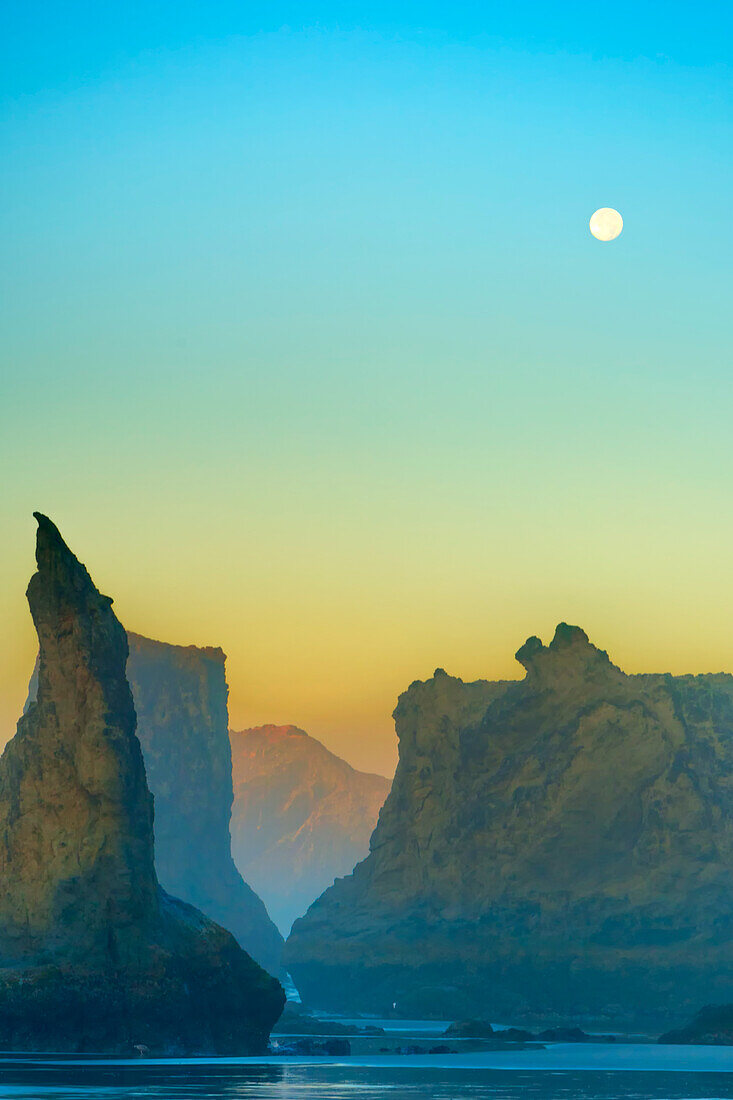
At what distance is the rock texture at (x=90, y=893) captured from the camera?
316 feet

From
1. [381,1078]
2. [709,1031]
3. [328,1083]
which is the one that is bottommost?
[328,1083]

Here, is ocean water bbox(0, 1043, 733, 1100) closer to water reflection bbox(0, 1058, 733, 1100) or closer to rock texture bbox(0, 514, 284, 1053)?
water reflection bbox(0, 1058, 733, 1100)

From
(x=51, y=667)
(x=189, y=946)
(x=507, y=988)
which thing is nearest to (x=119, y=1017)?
(x=189, y=946)

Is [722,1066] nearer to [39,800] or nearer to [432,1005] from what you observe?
[39,800]

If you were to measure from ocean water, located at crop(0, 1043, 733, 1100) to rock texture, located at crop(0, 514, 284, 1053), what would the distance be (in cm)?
307

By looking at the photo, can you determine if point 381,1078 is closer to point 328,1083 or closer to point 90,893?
point 328,1083

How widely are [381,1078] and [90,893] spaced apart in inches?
886

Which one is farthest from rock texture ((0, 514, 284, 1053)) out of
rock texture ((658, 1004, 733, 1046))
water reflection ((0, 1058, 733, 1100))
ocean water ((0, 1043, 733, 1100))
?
rock texture ((658, 1004, 733, 1046))

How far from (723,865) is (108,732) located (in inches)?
4429

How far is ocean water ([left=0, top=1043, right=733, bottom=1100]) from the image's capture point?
73.9m

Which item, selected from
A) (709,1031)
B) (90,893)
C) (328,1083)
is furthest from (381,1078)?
(709,1031)

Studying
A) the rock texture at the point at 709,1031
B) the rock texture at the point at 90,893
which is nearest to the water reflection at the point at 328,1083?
the rock texture at the point at 90,893

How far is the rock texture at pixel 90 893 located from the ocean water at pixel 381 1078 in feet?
10.1

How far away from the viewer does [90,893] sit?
101m
